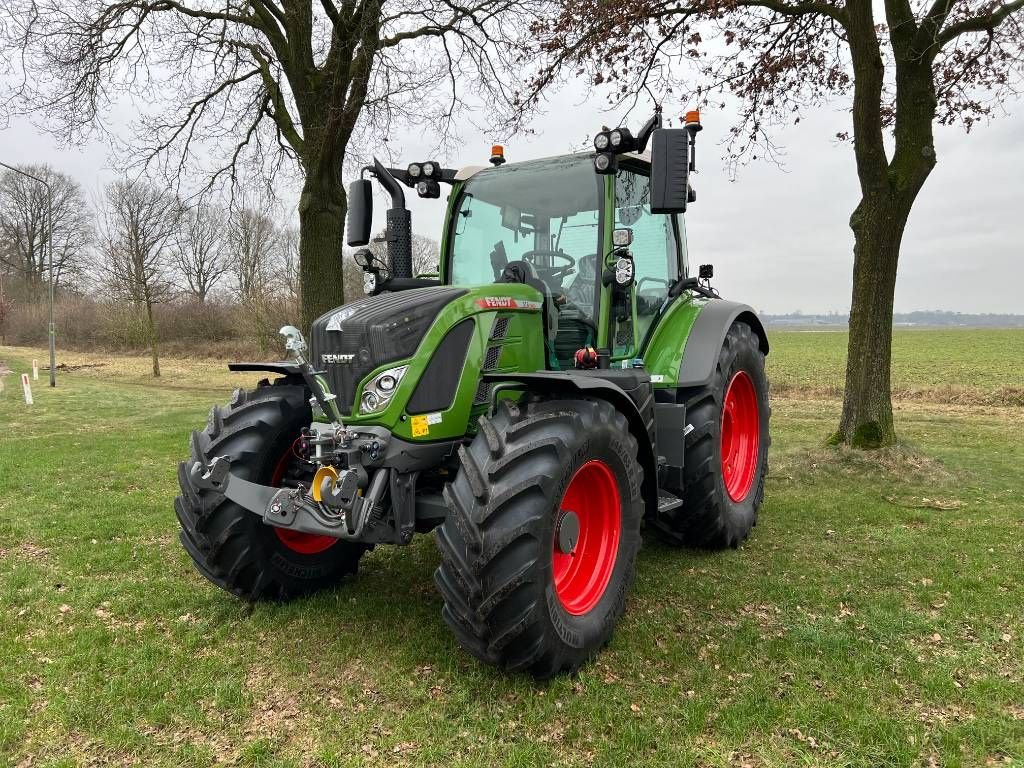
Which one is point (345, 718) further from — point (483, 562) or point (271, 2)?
point (271, 2)

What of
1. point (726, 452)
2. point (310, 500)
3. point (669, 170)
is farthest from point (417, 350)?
Result: point (726, 452)

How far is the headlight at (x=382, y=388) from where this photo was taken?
→ 316 centimetres

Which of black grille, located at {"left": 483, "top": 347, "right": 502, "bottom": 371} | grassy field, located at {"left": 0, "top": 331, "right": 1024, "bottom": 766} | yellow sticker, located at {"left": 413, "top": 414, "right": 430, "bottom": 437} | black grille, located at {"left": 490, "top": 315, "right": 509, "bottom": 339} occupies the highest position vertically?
black grille, located at {"left": 490, "top": 315, "right": 509, "bottom": 339}

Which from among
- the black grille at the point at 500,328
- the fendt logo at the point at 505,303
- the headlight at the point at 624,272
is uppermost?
the headlight at the point at 624,272

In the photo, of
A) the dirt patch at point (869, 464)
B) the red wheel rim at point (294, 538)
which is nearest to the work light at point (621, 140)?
the red wheel rim at point (294, 538)

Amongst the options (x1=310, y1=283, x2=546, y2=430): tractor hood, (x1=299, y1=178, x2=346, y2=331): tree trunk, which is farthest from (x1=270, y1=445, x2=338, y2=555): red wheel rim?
(x1=299, y1=178, x2=346, y2=331): tree trunk

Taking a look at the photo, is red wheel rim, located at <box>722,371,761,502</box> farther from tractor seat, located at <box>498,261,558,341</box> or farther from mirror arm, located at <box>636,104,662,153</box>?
mirror arm, located at <box>636,104,662,153</box>

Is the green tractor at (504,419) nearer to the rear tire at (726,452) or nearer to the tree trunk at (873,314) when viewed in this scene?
the rear tire at (726,452)

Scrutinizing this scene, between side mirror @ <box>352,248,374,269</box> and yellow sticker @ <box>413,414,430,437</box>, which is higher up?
side mirror @ <box>352,248,374,269</box>

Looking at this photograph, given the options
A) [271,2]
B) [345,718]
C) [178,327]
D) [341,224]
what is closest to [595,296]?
[345,718]

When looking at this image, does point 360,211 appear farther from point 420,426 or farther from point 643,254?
point 643,254

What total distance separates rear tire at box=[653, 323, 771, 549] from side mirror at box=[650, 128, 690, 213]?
1519 millimetres

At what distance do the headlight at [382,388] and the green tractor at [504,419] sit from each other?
0.01 meters

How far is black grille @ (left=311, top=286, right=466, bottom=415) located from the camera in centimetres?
317
